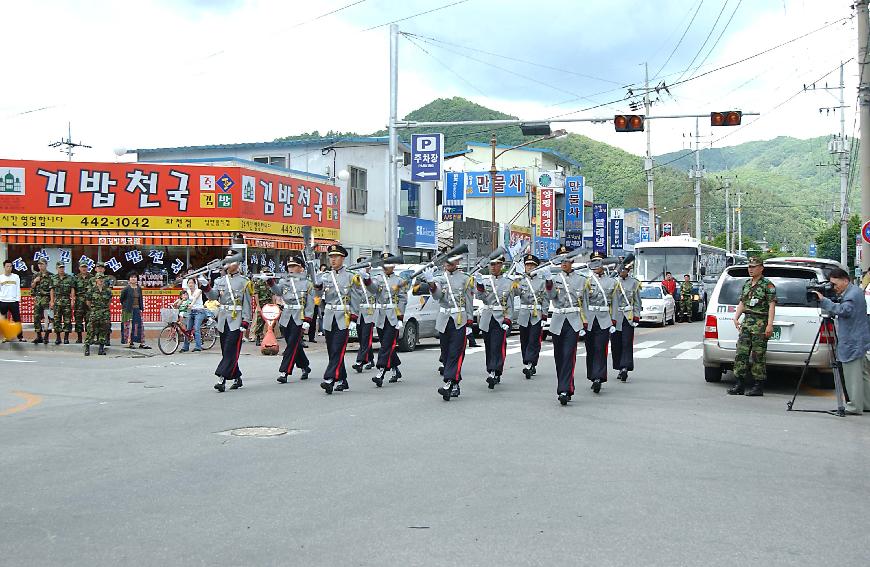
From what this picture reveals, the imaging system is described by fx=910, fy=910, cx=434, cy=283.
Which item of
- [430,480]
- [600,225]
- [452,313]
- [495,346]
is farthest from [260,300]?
[600,225]

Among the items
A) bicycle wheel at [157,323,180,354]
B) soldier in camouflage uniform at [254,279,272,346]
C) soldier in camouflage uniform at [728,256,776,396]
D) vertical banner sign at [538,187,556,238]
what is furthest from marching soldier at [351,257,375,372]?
vertical banner sign at [538,187,556,238]

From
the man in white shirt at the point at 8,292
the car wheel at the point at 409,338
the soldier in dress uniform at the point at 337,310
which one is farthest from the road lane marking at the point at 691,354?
the man in white shirt at the point at 8,292

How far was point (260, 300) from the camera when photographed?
2238 centimetres

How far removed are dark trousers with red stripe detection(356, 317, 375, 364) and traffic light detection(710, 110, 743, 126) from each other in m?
10.8

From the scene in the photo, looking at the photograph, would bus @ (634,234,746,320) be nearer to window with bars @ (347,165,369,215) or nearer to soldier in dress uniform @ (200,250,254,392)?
window with bars @ (347,165,369,215)

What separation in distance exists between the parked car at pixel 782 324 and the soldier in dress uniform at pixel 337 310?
17.4 feet

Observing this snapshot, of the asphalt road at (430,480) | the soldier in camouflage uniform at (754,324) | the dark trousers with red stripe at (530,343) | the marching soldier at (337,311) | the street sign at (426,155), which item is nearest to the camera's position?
the asphalt road at (430,480)

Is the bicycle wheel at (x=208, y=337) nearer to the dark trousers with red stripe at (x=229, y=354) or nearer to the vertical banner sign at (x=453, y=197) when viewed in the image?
the dark trousers with red stripe at (x=229, y=354)

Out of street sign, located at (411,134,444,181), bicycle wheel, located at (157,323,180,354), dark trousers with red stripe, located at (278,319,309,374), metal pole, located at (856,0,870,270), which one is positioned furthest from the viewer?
street sign, located at (411,134,444,181)

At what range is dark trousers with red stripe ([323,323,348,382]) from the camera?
12.7 m

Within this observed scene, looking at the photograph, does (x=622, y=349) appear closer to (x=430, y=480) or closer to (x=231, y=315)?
(x=231, y=315)

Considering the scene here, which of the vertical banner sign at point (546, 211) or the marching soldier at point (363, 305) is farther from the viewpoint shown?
the vertical banner sign at point (546, 211)

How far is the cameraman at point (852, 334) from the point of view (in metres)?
11.0

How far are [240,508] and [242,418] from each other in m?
4.25
